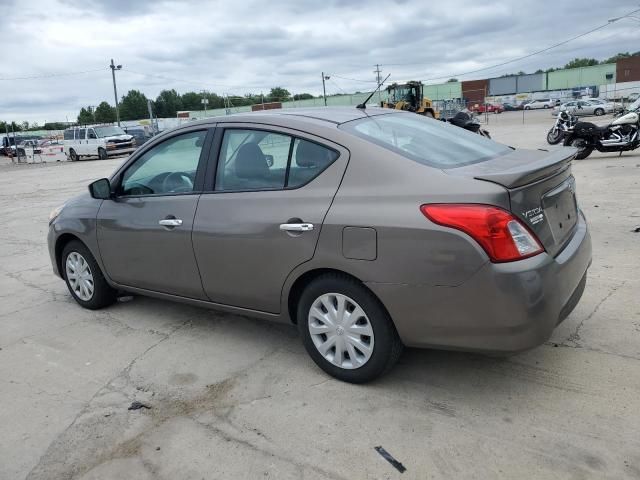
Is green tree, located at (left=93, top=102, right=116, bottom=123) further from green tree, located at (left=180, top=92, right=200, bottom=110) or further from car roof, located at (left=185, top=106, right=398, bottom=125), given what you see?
car roof, located at (left=185, top=106, right=398, bottom=125)

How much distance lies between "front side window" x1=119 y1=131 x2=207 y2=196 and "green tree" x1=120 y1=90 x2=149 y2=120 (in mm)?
110918

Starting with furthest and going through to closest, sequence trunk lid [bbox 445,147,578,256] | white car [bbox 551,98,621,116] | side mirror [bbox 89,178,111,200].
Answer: white car [bbox 551,98,621,116] < side mirror [bbox 89,178,111,200] < trunk lid [bbox 445,147,578,256]

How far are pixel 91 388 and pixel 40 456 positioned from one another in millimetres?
695

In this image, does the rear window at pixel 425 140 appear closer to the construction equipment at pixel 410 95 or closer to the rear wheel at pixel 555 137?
the rear wheel at pixel 555 137

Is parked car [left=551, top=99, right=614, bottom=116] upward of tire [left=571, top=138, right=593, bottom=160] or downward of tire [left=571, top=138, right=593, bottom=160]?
upward

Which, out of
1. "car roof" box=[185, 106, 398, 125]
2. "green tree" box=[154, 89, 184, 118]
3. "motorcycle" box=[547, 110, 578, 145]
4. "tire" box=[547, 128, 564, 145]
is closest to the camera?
"car roof" box=[185, 106, 398, 125]

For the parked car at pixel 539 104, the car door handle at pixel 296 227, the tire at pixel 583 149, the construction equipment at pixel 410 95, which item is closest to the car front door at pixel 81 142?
the construction equipment at pixel 410 95

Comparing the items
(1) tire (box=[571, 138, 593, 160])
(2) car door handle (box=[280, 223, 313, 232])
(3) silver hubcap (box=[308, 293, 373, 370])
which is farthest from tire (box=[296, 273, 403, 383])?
(1) tire (box=[571, 138, 593, 160])

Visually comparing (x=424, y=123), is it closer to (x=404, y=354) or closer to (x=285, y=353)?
(x=404, y=354)

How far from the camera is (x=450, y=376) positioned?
3309mm

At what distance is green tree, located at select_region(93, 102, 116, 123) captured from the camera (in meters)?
102

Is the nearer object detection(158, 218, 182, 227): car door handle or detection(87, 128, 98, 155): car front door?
detection(158, 218, 182, 227): car door handle

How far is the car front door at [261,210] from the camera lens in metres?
3.18

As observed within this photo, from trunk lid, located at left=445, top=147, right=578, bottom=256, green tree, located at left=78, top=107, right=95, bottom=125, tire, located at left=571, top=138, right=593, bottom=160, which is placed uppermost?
green tree, located at left=78, top=107, right=95, bottom=125
